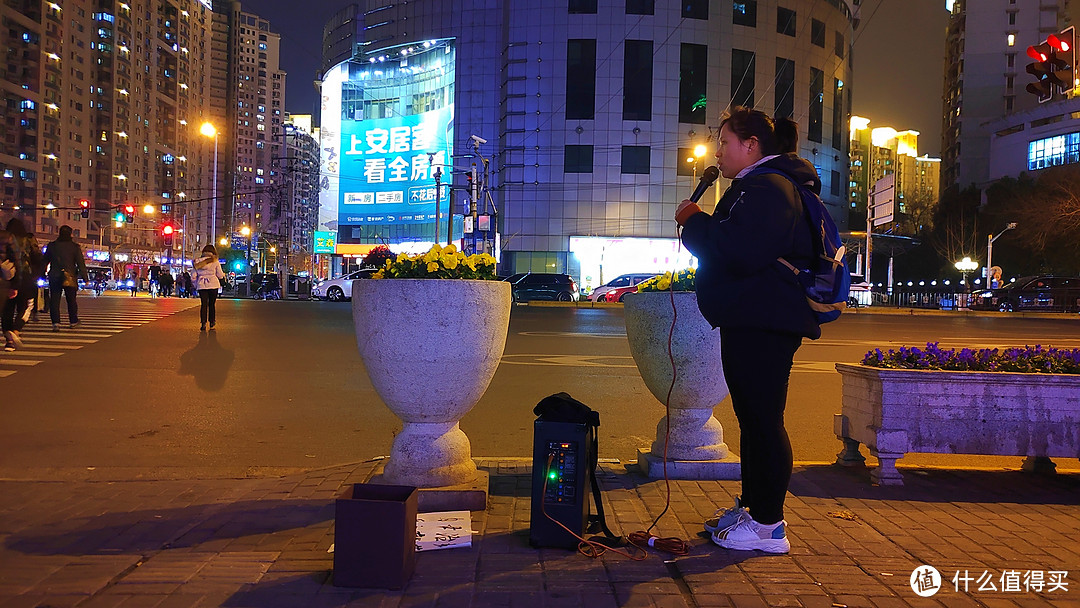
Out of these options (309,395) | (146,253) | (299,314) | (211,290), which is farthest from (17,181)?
(309,395)

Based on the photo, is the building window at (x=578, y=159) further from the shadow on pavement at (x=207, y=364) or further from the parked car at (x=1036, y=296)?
the shadow on pavement at (x=207, y=364)

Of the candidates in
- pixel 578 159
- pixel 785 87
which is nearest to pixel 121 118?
pixel 578 159

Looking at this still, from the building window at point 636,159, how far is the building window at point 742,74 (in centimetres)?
747

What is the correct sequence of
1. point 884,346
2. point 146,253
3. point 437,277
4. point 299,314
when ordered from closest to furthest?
point 437,277
point 884,346
point 299,314
point 146,253

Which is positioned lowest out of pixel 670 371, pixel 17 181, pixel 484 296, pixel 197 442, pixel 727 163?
pixel 197 442

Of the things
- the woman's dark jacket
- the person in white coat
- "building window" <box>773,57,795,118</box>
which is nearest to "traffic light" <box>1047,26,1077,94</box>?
the woman's dark jacket

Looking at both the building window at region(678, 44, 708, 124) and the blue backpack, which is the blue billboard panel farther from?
the blue backpack

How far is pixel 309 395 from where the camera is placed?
8.58 metres

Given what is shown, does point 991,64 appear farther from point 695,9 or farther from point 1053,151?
point 695,9

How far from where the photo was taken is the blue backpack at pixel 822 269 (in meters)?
3.43

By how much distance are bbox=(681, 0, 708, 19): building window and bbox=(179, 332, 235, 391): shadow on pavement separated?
153 feet

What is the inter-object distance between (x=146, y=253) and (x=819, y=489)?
110148mm

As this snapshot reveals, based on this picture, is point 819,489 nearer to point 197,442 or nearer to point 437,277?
point 437,277

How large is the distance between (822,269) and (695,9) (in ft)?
177
